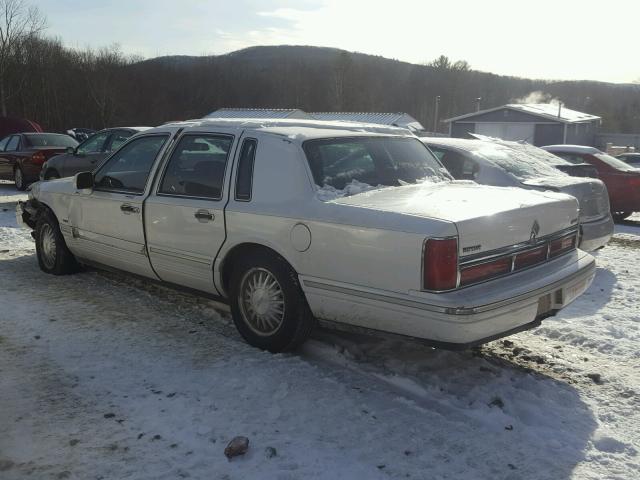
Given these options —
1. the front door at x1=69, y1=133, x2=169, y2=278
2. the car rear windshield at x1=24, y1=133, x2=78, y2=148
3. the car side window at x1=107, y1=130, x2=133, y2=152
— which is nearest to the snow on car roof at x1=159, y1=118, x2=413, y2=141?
the front door at x1=69, y1=133, x2=169, y2=278

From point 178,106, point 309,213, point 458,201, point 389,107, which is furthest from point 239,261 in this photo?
point 389,107

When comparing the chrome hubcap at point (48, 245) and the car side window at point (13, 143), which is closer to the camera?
the chrome hubcap at point (48, 245)

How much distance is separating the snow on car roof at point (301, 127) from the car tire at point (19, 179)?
37.3 ft

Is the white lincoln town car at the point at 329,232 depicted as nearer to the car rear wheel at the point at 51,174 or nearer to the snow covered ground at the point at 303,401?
the snow covered ground at the point at 303,401

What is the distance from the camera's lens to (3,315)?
500cm

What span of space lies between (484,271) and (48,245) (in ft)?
15.8

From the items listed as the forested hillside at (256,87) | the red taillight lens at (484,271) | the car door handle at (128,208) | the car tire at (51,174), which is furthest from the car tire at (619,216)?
the forested hillside at (256,87)

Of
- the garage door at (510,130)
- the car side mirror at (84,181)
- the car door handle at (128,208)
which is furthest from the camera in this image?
the garage door at (510,130)

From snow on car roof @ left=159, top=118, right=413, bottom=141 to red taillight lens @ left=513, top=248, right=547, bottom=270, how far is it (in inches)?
63.3

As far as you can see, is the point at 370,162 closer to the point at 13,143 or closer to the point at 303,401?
the point at 303,401

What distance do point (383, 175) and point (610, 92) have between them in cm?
11939

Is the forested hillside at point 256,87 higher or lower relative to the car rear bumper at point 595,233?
higher

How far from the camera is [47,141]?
50.9 ft

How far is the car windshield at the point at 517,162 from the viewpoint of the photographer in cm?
721
